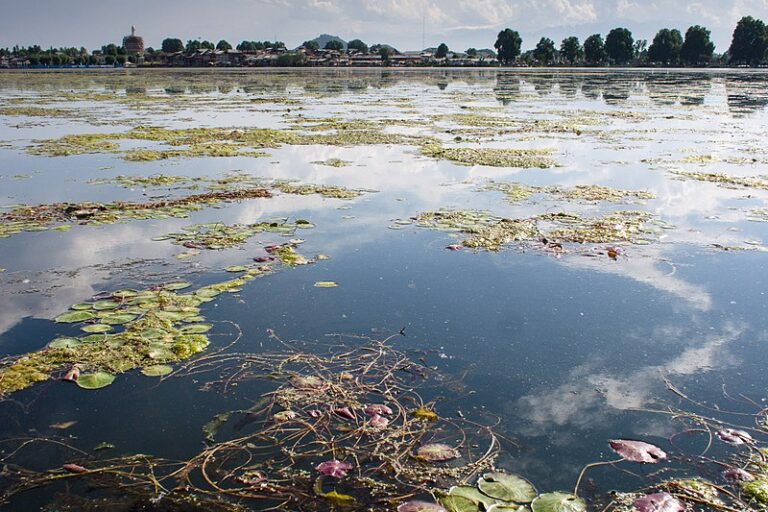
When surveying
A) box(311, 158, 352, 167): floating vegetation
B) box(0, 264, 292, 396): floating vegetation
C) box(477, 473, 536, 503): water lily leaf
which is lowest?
box(477, 473, 536, 503): water lily leaf

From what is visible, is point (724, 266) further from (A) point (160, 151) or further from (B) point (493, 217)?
(A) point (160, 151)

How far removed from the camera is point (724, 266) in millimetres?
5934

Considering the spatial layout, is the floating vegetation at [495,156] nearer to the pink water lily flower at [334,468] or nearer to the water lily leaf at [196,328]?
the water lily leaf at [196,328]

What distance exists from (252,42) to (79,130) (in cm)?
18058

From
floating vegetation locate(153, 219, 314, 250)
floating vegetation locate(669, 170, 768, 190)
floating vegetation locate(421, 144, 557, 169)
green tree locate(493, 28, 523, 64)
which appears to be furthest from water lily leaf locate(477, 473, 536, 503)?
green tree locate(493, 28, 523, 64)

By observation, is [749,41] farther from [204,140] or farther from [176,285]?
[176,285]

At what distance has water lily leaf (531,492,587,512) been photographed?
272cm

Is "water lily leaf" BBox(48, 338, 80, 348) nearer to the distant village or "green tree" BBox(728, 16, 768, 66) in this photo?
"green tree" BBox(728, 16, 768, 66)

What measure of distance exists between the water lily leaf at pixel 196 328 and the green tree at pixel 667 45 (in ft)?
427

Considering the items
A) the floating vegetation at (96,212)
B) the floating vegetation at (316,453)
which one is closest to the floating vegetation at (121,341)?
the floating vegetation at (316,453)

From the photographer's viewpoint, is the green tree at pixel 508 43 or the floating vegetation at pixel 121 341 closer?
the floating vegetation at pixel 121 341

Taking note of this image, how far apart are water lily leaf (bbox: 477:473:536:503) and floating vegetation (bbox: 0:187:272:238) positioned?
5875mm

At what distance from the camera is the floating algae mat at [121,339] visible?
390 cm

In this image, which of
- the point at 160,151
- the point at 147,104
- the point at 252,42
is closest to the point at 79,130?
the point at 160,151
